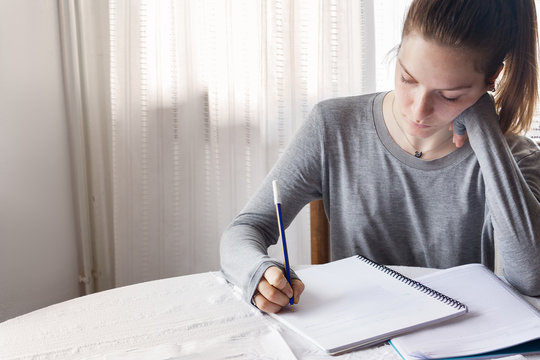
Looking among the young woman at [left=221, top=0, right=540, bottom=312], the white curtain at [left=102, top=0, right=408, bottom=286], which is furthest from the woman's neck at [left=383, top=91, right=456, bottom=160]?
the white curtain at [left=102, top=0, right=408, bottom=286]

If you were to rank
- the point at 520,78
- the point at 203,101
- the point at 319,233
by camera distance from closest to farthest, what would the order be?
the point at 520,78
the point at 319,233
the point at 203,101

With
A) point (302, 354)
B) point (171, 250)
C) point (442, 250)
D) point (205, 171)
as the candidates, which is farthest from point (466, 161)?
point (171, 250)

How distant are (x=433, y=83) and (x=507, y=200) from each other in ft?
0.84

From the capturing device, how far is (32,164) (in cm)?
170

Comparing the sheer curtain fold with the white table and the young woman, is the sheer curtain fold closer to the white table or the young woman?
the young woman

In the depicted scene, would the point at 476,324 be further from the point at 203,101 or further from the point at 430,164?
the point at 203,101

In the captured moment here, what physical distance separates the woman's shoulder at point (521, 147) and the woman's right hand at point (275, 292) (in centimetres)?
61

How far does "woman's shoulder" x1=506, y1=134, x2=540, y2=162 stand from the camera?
1.14m

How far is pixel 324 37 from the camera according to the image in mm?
1673

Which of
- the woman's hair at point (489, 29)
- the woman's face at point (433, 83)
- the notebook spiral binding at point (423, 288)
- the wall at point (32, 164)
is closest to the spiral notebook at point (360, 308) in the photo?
the notebook spiral binding at point (423, 288)

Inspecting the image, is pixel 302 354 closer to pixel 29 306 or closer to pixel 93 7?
pixel 29 306

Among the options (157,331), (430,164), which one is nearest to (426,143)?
(430,164)

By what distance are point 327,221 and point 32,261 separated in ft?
3.25

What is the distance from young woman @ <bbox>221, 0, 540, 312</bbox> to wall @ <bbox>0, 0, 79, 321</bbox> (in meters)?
0.88
